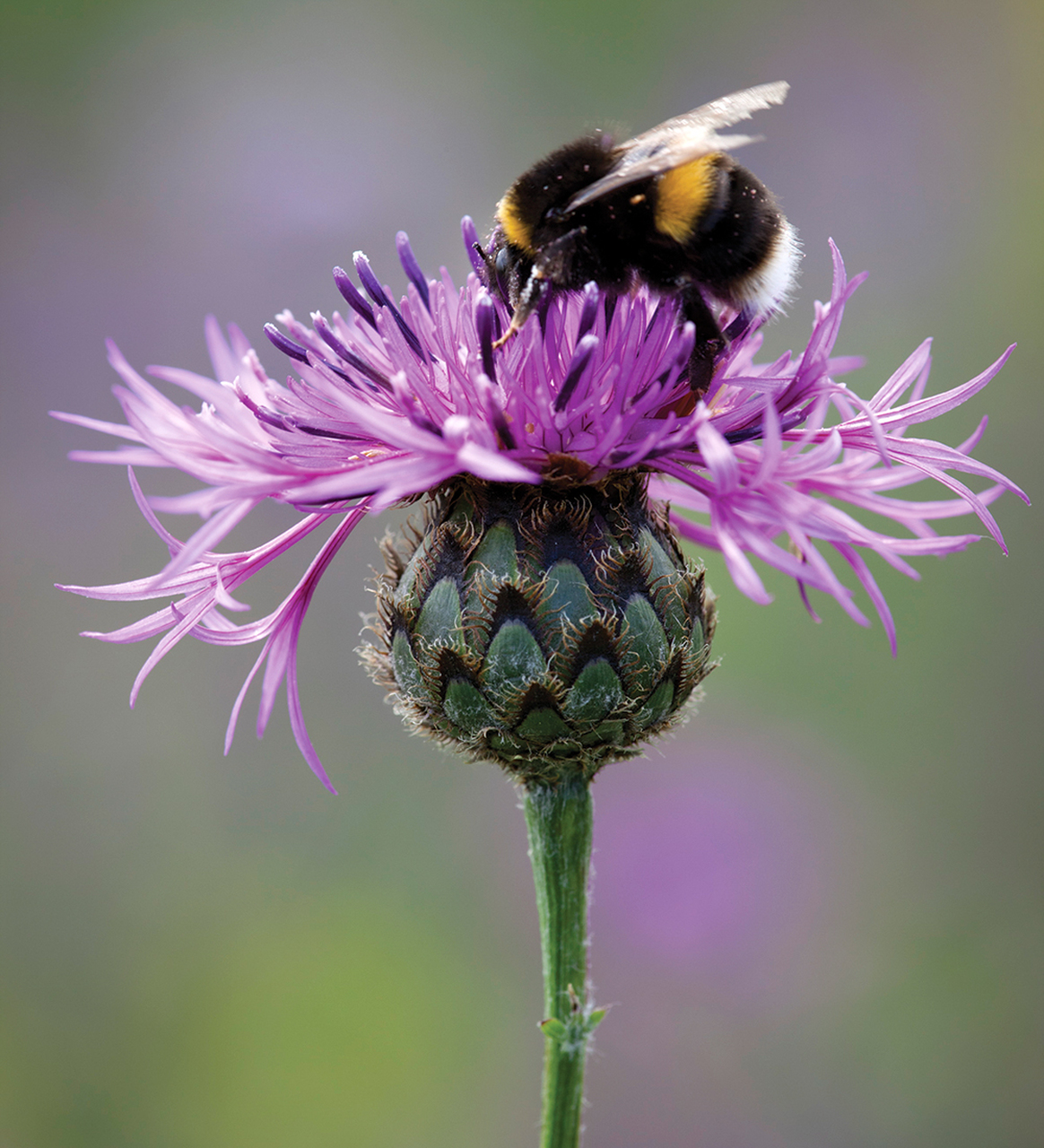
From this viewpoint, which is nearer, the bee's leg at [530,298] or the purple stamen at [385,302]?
the bee's leg at [530,298]

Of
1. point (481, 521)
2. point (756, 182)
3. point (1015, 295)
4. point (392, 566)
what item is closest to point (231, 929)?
point (392, 566)

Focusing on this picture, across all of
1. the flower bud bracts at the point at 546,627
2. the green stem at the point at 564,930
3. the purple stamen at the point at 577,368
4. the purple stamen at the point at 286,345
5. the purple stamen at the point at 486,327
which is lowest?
the green stem at the point at 564,930

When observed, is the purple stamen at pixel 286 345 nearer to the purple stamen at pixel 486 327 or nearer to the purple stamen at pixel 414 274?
the purple stamen at pixel 414 274

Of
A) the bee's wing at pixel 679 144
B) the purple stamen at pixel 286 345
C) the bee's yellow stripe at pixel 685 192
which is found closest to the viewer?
the bee's wing at pixel 679 144

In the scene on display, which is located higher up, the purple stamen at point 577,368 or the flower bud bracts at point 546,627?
the purple stamen at point 577,368

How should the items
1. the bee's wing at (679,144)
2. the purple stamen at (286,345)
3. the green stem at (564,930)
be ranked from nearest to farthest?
1. the bee's wing at (679,144)
2. the green stem at (564,930)
3. the purple stamen at (286,345)

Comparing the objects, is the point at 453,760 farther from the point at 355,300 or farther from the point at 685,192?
the point at 685,192

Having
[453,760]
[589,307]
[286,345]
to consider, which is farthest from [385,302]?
[453,760]

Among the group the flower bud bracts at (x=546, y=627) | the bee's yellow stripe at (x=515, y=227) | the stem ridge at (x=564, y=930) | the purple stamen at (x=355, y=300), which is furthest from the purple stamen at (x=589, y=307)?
the stem ridge at (x=564, y=930)
